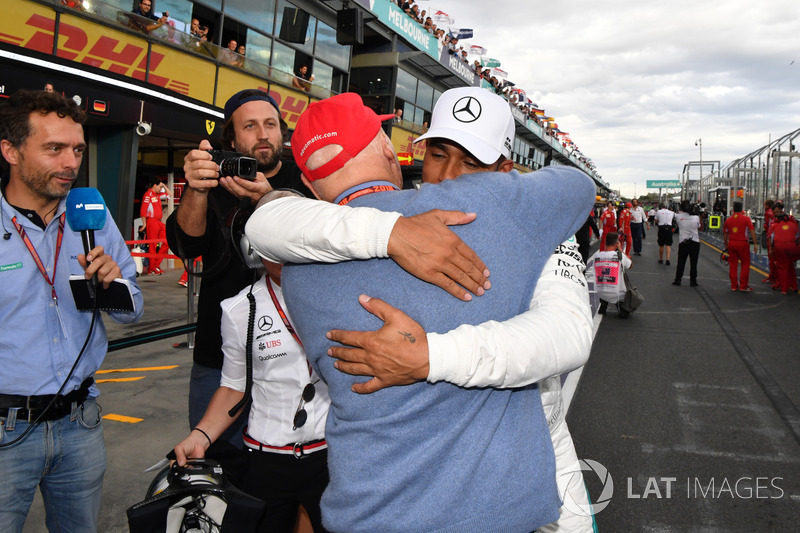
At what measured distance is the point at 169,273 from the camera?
51.0 feet

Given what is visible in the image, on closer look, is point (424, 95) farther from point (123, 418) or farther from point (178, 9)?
point (123, 418)

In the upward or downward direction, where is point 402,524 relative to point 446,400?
downward

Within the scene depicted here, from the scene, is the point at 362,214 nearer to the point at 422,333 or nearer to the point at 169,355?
the point at 422,333

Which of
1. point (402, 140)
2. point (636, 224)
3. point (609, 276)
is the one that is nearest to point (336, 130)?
point (609, 276)

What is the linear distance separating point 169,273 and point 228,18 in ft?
22.8

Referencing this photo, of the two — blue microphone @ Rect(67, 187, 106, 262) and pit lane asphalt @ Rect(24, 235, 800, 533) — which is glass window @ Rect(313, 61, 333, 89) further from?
blue microphone @ Rect(67, 187, 106, 262)

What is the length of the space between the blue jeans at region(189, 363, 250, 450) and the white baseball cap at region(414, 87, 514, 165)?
1.48 m

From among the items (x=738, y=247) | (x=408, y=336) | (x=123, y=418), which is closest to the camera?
(x=408, y=336)

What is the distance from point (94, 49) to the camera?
471 inches

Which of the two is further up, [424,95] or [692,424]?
[424,95]

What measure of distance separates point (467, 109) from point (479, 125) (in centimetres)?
7

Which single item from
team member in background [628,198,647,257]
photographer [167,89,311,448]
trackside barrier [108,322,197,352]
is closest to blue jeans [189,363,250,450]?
photographer [167,89,311,448]

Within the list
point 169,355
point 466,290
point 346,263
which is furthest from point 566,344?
point 169,355

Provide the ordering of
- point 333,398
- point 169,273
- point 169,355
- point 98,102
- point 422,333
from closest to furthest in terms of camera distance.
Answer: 1. point 422,333
2. point 333,398
3. point 169,355
4. point 98,102
5. point 169,273
